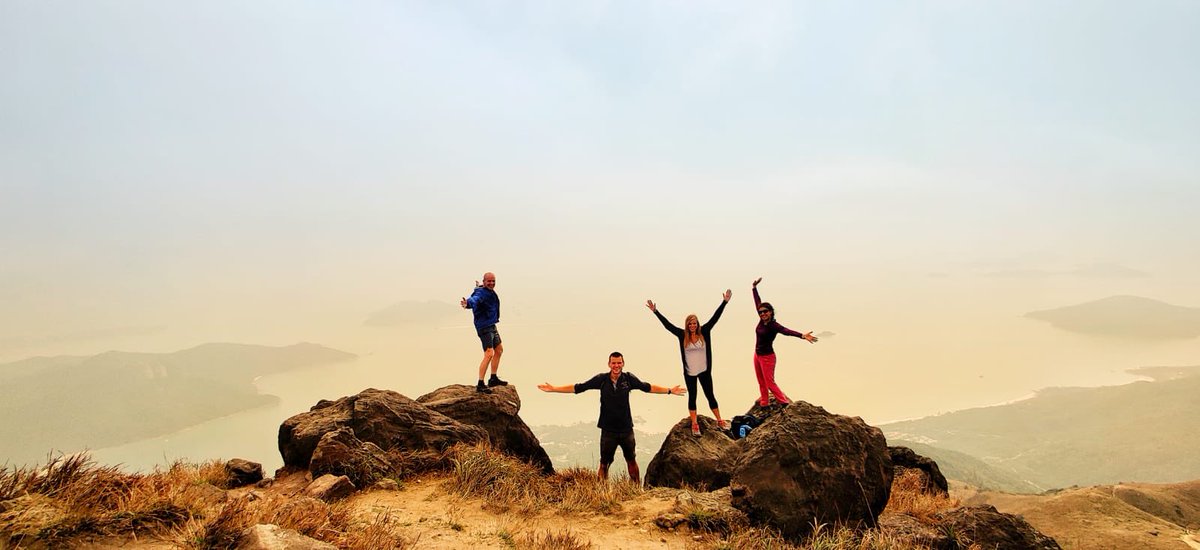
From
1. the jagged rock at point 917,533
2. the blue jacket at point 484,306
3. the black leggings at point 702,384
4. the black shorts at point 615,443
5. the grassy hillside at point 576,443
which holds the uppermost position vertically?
the blue jacket at point 484,306

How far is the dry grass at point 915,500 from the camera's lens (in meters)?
8.63

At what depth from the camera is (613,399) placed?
32.0ft

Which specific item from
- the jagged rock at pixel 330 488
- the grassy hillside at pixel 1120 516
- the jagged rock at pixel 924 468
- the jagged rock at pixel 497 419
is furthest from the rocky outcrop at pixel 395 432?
the grassy hillside at pixel 1120 516

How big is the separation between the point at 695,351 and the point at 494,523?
5.48m

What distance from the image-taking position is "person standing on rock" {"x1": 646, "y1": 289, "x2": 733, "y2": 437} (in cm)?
1079

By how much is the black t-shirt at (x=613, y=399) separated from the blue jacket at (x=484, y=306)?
9.84 ft

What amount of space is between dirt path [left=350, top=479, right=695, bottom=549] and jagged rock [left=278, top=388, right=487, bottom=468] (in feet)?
6.25

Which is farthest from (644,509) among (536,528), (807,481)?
(807,481)

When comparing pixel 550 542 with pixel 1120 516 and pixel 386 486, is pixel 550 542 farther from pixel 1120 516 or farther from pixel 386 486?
pixel 1120 516

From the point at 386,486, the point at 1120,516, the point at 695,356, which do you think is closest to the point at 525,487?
the point at 386,486

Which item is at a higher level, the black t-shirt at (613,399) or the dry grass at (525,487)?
the black t-shirt at (613,399)

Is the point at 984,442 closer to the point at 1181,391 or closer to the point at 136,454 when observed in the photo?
the point at 1181,391

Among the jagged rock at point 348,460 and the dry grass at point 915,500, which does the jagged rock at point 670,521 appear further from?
the jagged rock at point 348,460

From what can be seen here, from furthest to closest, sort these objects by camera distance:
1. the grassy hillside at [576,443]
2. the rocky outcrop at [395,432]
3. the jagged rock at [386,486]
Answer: the grassy hillside at [576,443] → the rocky outcrop at [395,432] → the jagged rock at [386,486]
